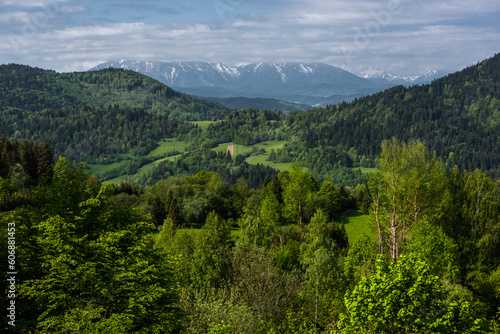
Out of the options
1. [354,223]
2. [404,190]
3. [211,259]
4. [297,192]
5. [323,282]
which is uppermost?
[404,190]

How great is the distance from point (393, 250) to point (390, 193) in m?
6.34

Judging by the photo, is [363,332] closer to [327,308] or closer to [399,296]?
[399,296]

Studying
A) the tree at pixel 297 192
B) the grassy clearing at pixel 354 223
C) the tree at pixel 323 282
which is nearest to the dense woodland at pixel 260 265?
the tree at pixel 323 282

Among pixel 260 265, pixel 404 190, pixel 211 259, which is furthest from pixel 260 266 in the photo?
pixel 404 190

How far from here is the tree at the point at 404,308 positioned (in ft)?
61.8

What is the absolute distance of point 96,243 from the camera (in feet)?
79.9

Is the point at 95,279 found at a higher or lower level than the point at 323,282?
higher

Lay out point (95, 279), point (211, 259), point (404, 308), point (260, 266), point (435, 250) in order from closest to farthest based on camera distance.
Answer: point (404, 308) < point (95, 279) < point (435, 250) < point (260, 266) < point (211, 259)

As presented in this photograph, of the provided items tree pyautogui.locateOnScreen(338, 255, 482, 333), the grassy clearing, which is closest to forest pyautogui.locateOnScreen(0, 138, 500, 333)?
tree pyautogui.locateOnScreen(338, 255, 482, 333)

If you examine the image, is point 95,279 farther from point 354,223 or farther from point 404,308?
point 354,223

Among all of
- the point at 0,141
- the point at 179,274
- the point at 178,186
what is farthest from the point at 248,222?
the point at 0,141

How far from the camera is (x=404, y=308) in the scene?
1895 cm

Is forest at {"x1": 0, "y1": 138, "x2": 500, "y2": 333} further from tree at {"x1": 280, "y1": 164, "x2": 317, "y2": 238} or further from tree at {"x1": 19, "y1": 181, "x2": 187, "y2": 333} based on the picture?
tree at {"x1": 280, "y1": 164, "x2": 317, "y2": 238}

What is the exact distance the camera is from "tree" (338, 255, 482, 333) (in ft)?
61.8
